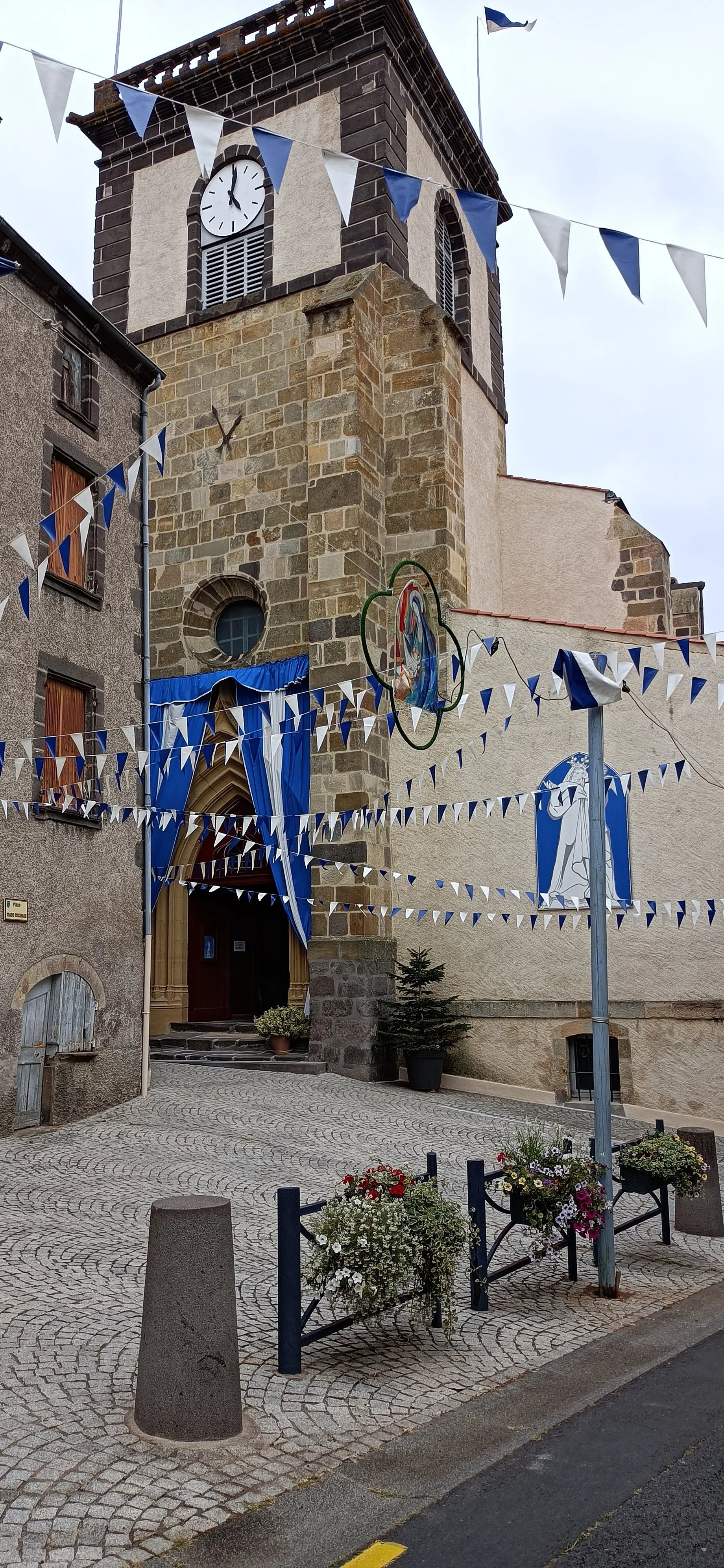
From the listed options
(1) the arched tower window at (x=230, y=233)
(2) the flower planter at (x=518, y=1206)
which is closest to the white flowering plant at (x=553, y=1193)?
(2) the flower planter at (x=518, y=1206)

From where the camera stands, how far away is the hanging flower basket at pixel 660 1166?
734 cm

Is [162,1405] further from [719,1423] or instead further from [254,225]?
[254,225]

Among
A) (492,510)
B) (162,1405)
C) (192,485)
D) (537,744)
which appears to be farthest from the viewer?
(492,510)

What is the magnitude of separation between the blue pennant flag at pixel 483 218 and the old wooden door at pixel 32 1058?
800cm

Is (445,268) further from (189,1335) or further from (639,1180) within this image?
(189,1335)

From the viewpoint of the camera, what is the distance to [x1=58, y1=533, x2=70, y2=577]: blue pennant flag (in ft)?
39.7

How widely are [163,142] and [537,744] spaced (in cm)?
1224

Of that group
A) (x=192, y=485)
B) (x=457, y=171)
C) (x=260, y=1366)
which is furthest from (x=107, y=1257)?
(x=457, y=171)

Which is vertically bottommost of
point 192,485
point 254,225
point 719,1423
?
point 719,1423

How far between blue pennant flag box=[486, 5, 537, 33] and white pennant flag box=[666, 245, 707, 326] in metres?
12.9

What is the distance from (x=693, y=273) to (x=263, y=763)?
11186 mm

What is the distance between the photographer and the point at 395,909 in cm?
1536

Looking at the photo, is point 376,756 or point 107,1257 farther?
point 376,756

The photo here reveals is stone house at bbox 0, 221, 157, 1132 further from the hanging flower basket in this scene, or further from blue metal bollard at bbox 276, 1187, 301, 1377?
blue metal bollard at bbox 276, 1187, 301, 1377
